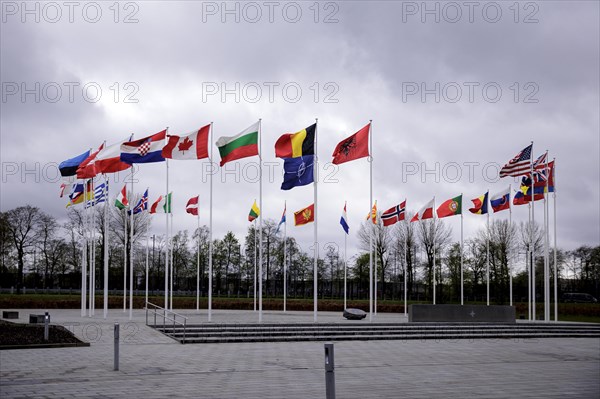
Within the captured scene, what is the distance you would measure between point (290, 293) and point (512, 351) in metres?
59.6

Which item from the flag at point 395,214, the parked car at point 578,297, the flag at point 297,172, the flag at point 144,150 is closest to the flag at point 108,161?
the flag at point 144,150

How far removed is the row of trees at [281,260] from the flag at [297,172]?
33.2 metres

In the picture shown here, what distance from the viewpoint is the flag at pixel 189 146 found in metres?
28.0

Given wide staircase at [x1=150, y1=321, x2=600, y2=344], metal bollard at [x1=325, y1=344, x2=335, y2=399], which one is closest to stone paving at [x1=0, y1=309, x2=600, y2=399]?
wide staircase at [x1=150, y1=321, x2=600, y2=344]

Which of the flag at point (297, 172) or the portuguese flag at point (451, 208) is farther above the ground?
the flag at point (297, 172)

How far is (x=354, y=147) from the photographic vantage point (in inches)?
1136

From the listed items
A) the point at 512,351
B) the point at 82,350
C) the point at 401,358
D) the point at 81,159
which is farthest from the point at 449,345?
the point at 81,159

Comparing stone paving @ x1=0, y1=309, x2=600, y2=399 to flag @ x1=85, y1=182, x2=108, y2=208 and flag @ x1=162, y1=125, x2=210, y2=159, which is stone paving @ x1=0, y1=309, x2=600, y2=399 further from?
flag @ x1=85, y1=182, x2=108, y2=208

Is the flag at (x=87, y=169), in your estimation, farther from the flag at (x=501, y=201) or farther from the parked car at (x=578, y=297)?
the parked car at (x=578, y=297)

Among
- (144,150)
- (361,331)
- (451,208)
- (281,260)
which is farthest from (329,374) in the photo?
(281,260)

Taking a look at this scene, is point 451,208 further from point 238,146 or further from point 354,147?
point 238,146

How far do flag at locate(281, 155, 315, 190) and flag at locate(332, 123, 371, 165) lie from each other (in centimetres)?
132

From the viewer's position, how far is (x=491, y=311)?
33375 mm

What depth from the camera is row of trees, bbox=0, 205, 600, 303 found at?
67562 mm
